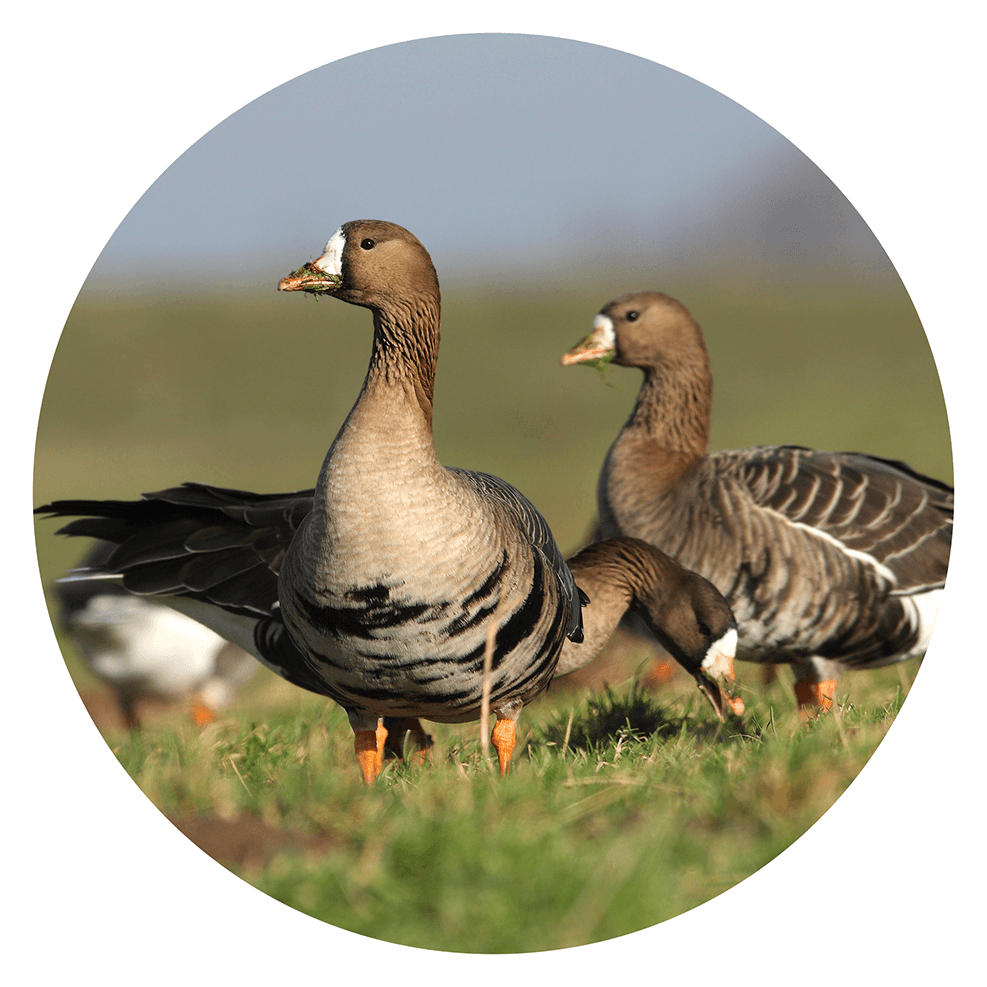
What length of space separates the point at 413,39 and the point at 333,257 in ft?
2.96

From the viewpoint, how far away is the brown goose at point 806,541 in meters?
5.76

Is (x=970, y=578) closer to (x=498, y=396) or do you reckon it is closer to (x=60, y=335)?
(x=60, y=335)

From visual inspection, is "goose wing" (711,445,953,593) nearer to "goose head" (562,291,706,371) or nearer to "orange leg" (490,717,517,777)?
"goose head" (562,291,706,371)

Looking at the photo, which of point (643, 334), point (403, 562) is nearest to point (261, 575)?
point (403, 562)

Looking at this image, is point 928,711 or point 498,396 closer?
point 928,711

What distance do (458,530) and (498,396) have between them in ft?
46.4

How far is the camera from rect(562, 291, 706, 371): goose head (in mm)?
6617

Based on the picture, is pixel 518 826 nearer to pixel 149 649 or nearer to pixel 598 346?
pixel 598 346

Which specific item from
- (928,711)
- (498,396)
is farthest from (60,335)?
(498,396)

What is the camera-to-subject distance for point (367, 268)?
394 cm

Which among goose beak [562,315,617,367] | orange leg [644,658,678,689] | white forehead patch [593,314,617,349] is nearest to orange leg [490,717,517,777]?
orange leg [644,658,678,689]

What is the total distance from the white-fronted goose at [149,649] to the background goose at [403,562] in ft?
8.34

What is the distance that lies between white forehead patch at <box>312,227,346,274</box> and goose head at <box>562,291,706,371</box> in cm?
282

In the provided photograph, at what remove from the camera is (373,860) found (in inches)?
127
